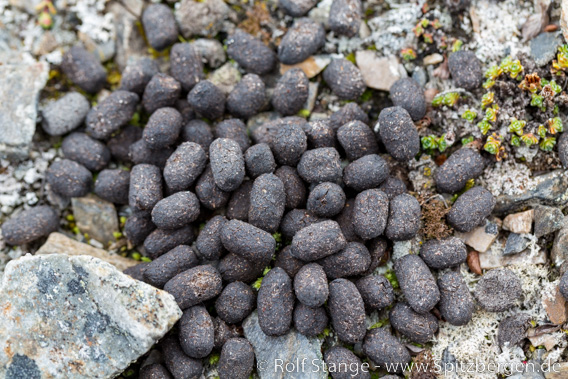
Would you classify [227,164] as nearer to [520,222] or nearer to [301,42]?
[301,42]

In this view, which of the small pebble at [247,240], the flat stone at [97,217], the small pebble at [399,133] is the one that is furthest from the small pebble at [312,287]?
the flat stone at [97,217]

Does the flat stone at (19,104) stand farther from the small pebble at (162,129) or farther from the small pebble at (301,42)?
the small pebble at (301,42)

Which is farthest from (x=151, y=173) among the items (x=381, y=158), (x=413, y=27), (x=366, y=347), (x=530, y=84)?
(x=530, y=84)

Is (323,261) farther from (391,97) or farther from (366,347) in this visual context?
(391,97)

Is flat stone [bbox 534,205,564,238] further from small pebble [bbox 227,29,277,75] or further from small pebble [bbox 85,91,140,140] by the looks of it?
small pebble [bbox 85,91,140,140]

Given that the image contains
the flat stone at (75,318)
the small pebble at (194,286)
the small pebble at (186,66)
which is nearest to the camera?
the flat stone at (75,318)
